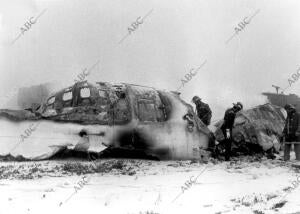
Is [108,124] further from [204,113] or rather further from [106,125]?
[204,113]

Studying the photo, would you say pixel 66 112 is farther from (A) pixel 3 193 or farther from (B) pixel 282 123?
(B) pixel 282 123

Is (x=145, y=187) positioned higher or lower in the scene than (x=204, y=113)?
lower

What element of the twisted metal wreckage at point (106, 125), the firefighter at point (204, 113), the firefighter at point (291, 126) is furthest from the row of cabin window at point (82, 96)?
the firefighter at point (291, 126)

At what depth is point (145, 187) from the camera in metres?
6.94

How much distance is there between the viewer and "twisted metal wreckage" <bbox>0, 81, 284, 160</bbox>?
375 inches

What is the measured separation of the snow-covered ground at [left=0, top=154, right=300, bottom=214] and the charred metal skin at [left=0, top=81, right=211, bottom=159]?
0.40 m

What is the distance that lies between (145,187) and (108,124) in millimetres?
3183

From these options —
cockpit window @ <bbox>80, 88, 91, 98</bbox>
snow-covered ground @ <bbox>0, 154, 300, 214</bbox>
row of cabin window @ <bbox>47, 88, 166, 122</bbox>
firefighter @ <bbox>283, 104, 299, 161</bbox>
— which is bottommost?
snow-covered ground @ <bbox>0, 154, 300, 214</bbox>

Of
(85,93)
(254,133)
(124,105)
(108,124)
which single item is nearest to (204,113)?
(254,133)

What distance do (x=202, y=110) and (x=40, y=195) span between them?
298 inches

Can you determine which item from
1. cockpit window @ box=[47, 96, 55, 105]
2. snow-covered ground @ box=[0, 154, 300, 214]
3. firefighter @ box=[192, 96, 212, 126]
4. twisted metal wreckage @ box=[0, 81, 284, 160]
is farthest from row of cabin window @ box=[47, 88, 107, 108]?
firefighter @ box=[192, 96, 212, 126]

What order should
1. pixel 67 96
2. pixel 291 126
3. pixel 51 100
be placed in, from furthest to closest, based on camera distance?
1. pixel 291 126
2. pixel 51 100
3. pixel 67 96

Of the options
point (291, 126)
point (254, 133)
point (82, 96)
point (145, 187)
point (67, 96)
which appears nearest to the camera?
point (145, 187)

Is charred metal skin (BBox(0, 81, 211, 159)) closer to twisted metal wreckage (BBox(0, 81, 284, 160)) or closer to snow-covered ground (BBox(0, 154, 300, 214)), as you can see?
twisted metal wreckage (BBox(0, 81, 284, 160))
